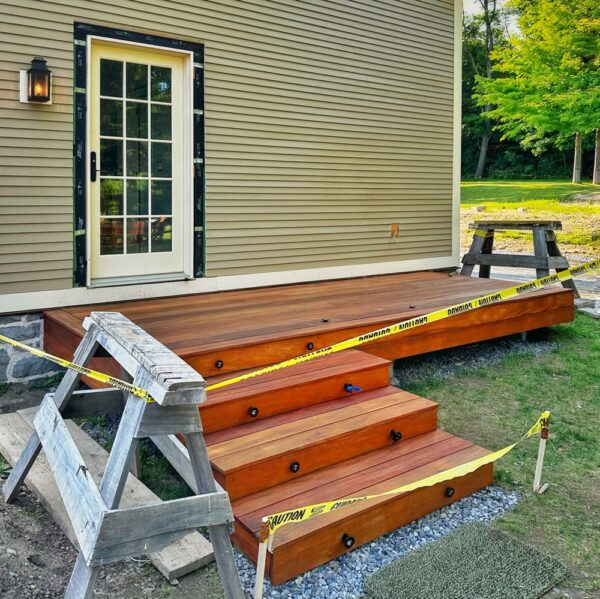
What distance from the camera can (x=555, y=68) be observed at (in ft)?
48.7

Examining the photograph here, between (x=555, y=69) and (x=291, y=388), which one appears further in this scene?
(x=555, y=69)

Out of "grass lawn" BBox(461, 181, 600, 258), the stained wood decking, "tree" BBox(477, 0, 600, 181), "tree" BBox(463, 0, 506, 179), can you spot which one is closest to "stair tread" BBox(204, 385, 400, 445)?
the stained wood decking

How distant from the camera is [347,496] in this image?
2416 mm

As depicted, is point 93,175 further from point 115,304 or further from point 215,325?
point 215,325

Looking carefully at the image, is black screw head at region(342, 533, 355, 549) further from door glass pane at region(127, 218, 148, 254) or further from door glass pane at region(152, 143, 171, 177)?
door glass pane at region(152, 143, 171, 177)

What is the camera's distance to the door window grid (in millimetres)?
4398

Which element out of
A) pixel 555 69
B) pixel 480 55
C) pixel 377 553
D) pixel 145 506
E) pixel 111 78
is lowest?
pixel 377 553

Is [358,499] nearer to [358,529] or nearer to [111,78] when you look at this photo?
[358,529]

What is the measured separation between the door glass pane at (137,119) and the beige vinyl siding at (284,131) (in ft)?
1.48

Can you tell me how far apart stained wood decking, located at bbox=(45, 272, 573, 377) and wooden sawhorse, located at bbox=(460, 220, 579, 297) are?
0.59 meters

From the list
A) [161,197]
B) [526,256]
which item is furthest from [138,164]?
[526,256]

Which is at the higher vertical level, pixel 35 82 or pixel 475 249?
pixel 35 82

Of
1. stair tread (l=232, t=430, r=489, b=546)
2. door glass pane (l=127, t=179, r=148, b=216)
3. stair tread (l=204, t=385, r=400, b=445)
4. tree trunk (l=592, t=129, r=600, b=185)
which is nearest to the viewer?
stair tread (l=232, t=430, r=489, b=546)

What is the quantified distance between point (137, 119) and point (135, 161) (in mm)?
299
